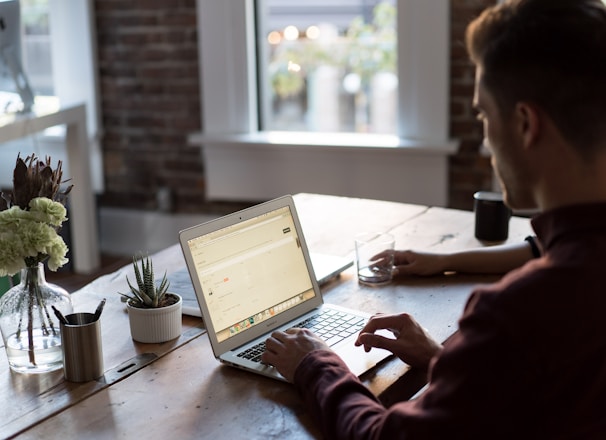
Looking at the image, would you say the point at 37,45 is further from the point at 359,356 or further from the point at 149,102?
the point at 359,356

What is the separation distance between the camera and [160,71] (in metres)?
4.18

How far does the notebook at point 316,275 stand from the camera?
1893 mm

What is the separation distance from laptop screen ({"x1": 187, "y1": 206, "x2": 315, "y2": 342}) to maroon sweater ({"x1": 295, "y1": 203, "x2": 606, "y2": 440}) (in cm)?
58

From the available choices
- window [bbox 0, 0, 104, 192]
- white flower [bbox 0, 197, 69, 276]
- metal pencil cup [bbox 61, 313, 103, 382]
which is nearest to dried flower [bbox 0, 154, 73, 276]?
white flower [bbox 0, 197, 69, 276]

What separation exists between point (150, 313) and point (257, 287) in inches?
8.6

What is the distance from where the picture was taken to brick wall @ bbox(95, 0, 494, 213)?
162 inches

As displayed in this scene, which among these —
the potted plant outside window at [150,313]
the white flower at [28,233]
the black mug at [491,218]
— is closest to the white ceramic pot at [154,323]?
the potted plant outside window at [150,313]

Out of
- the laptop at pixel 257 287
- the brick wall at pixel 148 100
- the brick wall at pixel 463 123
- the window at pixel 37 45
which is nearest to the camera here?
the laptop at pixel 257 287

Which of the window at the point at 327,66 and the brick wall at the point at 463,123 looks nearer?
the brick wall at the point at 463,123

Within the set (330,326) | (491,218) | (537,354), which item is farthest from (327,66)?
(537,354)

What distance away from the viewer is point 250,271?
5.67ft

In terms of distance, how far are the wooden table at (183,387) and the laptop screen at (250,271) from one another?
102mm

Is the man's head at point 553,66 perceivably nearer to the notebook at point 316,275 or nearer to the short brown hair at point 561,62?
the short brown hair at point 561,62

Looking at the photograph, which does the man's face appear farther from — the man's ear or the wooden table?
the wooden table
